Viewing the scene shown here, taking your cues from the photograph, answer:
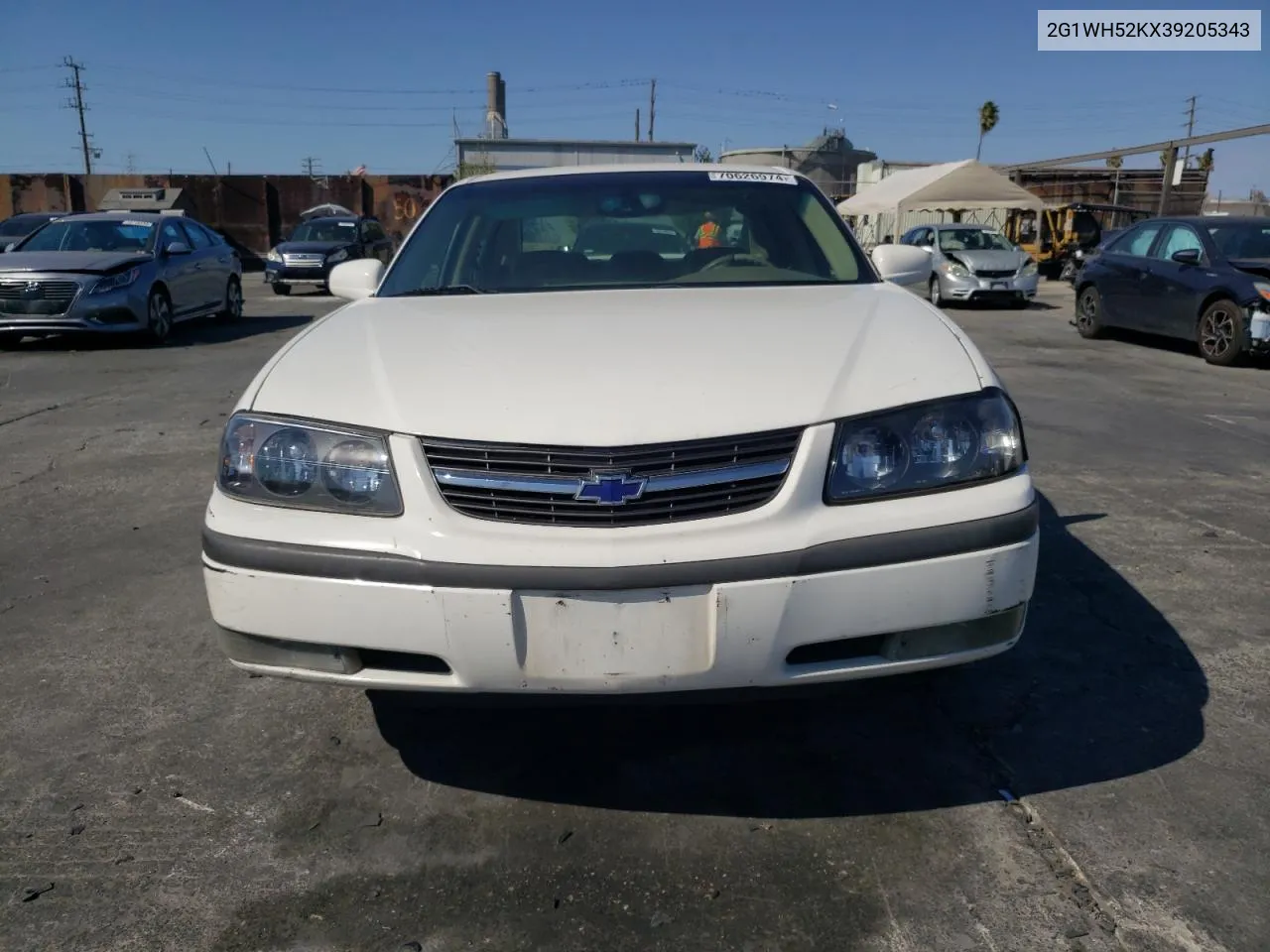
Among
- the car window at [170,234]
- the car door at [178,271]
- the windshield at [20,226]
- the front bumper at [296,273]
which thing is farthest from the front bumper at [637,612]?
the windshield at [20,226]

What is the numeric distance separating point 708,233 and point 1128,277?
983 cm

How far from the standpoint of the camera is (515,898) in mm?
2107

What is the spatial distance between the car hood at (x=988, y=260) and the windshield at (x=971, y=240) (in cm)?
33

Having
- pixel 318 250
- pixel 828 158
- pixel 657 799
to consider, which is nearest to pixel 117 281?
pixel 318 250

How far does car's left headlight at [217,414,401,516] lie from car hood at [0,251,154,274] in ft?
33.0

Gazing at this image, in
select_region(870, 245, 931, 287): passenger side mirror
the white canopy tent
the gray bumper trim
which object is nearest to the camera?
the gray bumper trim

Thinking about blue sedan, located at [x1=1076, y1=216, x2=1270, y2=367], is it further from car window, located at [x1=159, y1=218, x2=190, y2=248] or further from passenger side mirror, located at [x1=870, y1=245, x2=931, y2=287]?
car window, located at [x1=159, y1=218, x2=190, y2=248]

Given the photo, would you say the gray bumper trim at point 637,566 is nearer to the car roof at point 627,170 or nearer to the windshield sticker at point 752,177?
the windshield sticker at point 752,177

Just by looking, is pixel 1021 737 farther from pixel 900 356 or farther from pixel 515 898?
pixel 515 898

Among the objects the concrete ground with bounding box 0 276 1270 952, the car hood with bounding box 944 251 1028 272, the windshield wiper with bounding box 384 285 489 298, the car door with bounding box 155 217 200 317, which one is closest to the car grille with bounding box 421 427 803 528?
the concrete ground with bounding box 0 276 1270 952

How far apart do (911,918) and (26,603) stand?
3.36 metres

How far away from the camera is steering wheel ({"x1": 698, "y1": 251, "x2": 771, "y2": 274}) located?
3.46 metres

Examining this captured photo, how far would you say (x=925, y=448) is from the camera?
224 centimetres

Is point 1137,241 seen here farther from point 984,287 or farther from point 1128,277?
point 984,287
